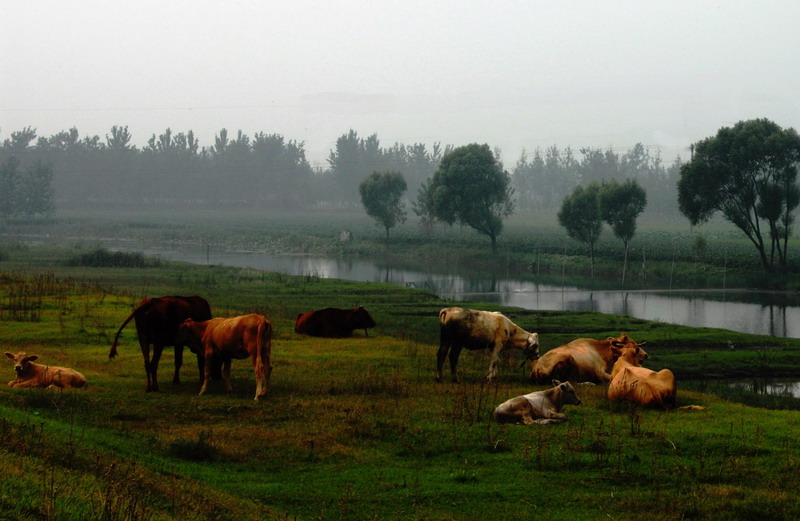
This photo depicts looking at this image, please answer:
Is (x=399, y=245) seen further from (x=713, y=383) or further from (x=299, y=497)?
(x=299, y=497)

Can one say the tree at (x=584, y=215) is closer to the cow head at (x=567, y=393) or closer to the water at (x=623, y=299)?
the water at (x=623, y=299)

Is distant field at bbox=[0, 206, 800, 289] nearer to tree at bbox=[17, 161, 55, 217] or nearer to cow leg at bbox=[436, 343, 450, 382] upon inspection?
tree at bbox=[17, 161, 55, 217]

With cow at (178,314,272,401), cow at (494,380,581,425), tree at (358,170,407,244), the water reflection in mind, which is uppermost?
tree at (358,170,407,244)

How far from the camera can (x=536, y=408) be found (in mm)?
14578

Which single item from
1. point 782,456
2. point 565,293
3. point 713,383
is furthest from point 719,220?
point 782,456

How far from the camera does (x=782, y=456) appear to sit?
483 inches

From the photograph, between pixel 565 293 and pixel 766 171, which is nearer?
pixel 565 293

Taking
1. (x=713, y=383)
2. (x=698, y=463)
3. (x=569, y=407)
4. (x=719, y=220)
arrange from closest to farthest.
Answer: (x=698, y=463)
(x=569, y=407)
(x=713, y=383)
(x=719, y=220)

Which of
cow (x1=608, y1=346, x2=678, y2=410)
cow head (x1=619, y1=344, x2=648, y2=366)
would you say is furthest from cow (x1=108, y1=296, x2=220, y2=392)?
cow head (x1=619, y1=344, x2=648, y2=366)

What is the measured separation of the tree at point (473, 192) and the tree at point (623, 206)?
1722 cm

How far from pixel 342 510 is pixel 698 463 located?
501cm

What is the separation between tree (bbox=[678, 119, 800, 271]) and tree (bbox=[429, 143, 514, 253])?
24391 mm

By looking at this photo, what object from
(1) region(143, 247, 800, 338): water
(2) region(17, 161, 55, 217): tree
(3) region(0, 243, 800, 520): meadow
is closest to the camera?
(3) region(0, 243, 800, 520): meadow

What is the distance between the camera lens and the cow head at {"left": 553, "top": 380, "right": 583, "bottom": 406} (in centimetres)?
1503
